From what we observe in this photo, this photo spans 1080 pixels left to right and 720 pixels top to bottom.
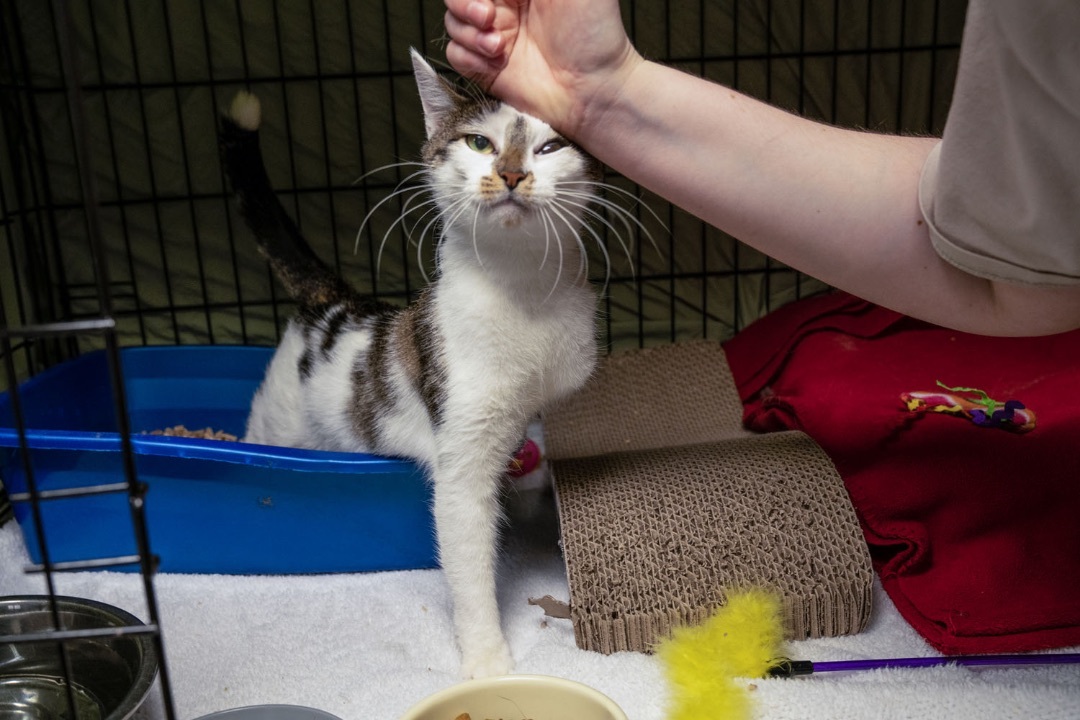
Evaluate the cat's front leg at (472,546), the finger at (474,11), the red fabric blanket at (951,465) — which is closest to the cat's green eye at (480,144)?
the finger at (474,11)

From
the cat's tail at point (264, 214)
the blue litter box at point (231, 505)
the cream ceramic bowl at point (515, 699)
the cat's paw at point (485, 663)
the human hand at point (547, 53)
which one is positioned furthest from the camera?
the cat's tail at point (264, 214)

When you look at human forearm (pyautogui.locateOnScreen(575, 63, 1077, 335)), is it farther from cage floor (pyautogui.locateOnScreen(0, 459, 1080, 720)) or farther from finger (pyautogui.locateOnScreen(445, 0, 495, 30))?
cage floor (pyautogui.locateOnScreen(0, 459, 1080, 720))

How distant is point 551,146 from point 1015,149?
52 cm

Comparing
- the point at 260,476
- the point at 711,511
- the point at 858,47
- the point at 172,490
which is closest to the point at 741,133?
the point at 711,511

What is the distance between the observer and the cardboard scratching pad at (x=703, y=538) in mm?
1188

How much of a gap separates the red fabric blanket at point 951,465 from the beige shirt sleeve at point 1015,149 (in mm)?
519

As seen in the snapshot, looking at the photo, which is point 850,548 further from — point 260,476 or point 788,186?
point 260,476

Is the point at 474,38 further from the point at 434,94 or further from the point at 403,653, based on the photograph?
the point at 403,653

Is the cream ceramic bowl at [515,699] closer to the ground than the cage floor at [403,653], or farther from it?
farther from it

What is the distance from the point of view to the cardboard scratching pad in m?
1.19

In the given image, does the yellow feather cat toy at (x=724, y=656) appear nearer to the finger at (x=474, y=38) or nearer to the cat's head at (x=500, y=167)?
the cat's head at (x=500, y=167)

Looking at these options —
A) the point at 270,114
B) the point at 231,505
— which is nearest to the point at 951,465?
the point at 231,505

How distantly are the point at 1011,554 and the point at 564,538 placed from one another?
1.96 feet

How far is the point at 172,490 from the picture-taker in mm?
1357
